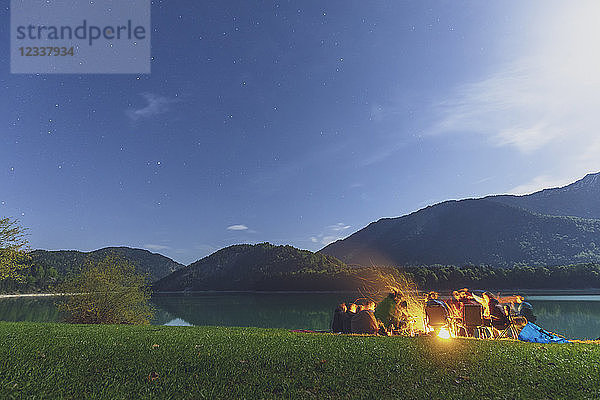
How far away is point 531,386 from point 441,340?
2.71m

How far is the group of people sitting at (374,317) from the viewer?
1450 centimetres

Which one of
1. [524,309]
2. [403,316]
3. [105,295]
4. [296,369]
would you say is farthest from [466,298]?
[105,295]

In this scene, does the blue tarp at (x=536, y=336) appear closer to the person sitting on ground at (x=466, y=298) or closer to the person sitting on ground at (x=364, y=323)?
the person sitting on ground at (x=466, y=298)

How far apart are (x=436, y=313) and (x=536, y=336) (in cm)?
354

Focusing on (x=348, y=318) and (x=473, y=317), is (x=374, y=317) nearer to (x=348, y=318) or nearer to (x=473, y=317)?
(x=348, y=318)

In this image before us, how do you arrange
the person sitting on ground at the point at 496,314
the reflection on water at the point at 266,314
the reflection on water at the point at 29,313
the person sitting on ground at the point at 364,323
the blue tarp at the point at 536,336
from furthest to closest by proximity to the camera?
the reflection on water at the point at 29,313 → the reflection on water at the point at 266,314 → the person sitting on ground at the point at 364,323 → the person sitting on ground at the point at 496,314 → the blue tarp at the point at 536,336

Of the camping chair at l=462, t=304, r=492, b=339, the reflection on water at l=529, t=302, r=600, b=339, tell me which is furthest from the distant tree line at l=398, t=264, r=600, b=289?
the camping chair at l=462, t=304, r=492, b=339

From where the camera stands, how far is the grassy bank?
8234 millimetres

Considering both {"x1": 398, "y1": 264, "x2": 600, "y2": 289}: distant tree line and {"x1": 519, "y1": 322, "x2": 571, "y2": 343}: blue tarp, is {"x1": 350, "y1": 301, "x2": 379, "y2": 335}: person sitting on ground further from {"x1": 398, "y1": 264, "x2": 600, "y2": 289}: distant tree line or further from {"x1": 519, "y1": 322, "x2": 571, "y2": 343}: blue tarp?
{"x1": 398, "y1": 264, "x2": 600, "y2": 289}: distant tree line

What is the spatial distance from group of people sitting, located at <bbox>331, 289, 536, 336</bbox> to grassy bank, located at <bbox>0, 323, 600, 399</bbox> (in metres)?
2.66

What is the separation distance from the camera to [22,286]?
6796 inches

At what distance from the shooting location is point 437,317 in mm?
13125

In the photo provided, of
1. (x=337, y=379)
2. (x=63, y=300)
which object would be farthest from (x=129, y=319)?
(x=337, y=379)

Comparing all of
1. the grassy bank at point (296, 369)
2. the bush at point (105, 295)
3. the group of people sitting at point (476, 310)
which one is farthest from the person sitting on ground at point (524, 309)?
the bush at point (105, 295)
